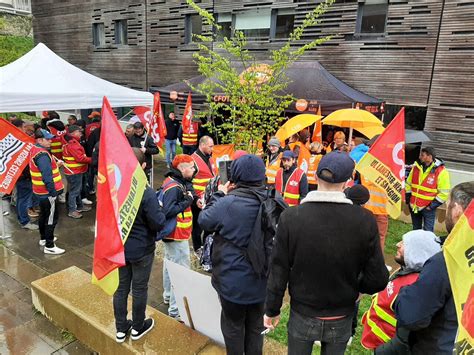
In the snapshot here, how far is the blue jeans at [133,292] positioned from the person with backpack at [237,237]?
2.83 ft

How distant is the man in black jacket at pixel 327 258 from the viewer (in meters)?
2.12

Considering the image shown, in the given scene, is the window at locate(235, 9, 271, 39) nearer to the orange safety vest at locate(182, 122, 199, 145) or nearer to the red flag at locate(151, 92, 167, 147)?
the orange safety vest at locate(182, 122, 199, 145)

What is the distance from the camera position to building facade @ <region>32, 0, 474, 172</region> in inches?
346

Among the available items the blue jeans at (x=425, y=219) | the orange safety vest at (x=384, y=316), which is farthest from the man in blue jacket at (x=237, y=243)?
the blue jeans at (x=425, y=219)

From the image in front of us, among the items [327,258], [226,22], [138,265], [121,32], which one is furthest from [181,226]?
[121,32]

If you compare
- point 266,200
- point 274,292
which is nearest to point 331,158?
point 266,200

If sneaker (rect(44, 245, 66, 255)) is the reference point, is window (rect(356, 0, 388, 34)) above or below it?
above

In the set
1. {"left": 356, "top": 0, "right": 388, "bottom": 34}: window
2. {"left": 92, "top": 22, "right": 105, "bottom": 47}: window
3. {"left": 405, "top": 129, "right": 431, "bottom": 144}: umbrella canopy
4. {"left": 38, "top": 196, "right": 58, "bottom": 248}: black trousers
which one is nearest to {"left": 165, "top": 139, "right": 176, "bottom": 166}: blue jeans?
{"left": 38, "top": 196, "right": 58, "bottom": 248}: black trousers

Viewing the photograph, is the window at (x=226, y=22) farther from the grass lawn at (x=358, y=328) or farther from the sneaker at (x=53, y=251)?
the sneaker at (x=53, y=251)

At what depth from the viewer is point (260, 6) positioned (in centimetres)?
1223

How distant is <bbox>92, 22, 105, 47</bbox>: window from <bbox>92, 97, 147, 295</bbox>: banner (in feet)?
56.4

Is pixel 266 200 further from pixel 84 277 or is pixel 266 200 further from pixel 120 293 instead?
pixel 84 277

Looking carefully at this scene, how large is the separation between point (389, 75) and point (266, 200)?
8711mm

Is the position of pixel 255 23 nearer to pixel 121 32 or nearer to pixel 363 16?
pixel 363 16
